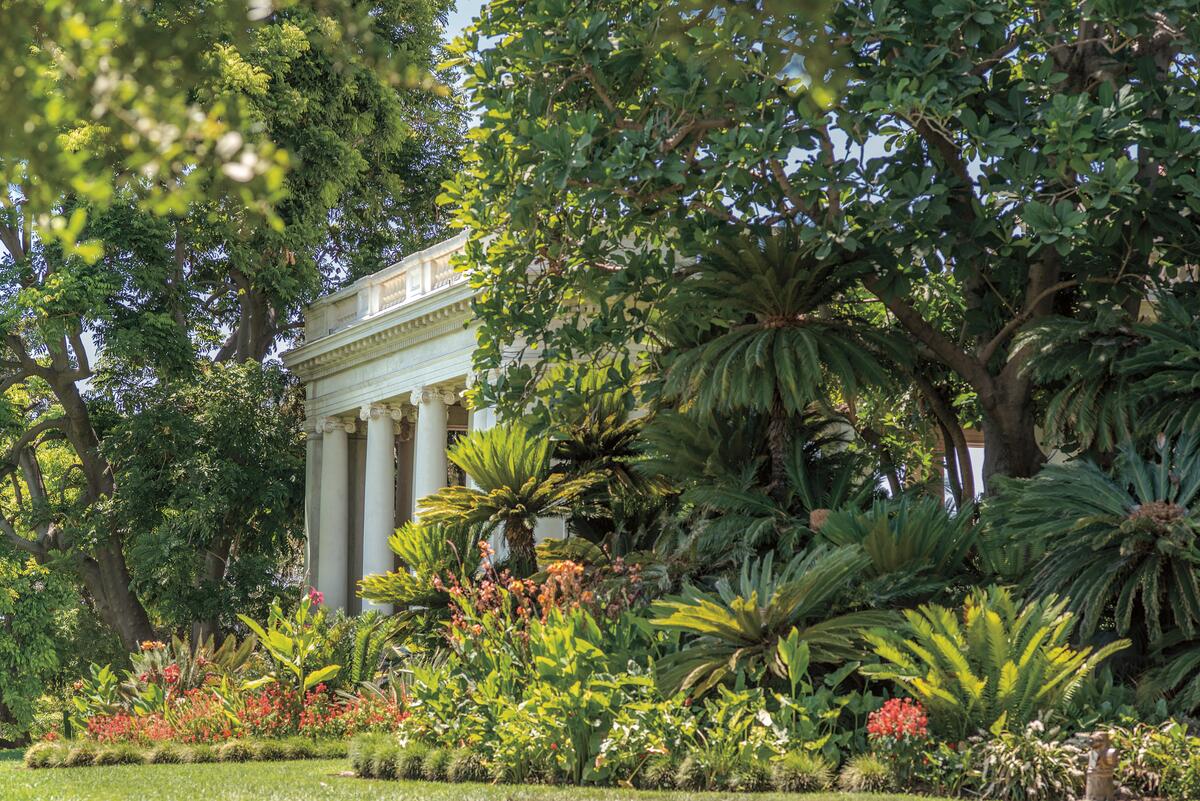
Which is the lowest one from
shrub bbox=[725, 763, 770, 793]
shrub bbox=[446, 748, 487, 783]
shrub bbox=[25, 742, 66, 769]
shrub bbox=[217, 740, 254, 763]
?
shrub bbox=[25, 742, 66, 769]

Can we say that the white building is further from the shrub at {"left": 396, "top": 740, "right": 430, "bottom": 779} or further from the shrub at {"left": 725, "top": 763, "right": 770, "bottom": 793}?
the shrub at {"left": 725, "top": 763, "right": 770, "bottom": 793}

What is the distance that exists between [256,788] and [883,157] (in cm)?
924

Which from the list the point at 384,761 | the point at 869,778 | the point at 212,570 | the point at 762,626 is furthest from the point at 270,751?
the point at 212,570

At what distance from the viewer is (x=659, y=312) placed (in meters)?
18.1

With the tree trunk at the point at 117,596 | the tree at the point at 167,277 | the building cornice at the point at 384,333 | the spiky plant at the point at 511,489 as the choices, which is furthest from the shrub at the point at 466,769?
the tree trunk at the point at 117,596

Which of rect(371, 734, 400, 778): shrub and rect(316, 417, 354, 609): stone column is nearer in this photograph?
rect(371, 734, 400, 778): shrub

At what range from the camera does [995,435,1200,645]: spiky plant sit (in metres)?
11.9

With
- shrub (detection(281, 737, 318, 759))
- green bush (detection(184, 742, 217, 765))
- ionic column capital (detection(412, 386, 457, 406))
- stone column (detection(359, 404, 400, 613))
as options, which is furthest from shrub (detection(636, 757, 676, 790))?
stone column (detection(359, 404, 400, 613))

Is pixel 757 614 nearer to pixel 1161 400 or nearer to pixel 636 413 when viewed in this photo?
pixel 1161 400

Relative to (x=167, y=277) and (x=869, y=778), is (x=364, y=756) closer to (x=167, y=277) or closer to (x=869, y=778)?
(x=869, y=778)

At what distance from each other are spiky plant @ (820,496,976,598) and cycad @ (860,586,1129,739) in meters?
1.53

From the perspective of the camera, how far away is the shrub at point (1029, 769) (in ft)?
35.8

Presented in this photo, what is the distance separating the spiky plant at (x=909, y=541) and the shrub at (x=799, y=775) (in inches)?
98.0

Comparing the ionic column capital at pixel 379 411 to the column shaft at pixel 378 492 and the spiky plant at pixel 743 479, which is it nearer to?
the column shaft at pixel 378 492
